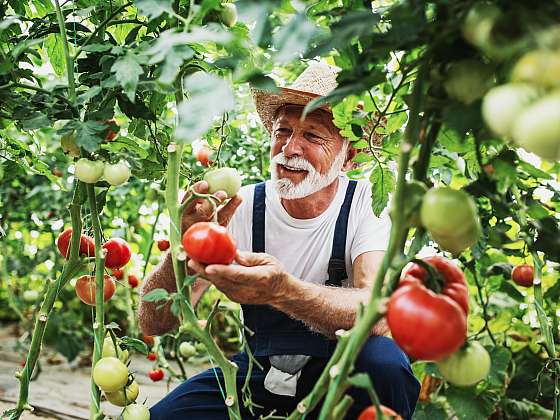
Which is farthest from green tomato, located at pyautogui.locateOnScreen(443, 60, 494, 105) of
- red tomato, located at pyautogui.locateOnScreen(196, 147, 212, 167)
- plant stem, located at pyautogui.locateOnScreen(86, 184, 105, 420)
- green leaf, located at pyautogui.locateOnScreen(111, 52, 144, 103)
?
red tomato, located at pyautogui.locateOnScreen(196, 147, 212, 167)

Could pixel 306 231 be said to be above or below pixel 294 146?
below

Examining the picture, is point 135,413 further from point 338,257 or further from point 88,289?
point 338,257

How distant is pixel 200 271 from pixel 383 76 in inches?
17.6

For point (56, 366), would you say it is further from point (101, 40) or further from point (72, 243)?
point (101, 40)

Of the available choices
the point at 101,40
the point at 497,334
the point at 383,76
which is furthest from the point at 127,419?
the point at 497,334

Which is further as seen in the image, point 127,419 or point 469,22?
point 127,419

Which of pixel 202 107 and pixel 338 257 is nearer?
pixel 202 107

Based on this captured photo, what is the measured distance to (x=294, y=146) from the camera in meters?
1.79

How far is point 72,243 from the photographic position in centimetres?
125

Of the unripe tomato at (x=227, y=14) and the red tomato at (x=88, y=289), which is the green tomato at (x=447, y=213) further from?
the red tomato at (x=88, y=289)

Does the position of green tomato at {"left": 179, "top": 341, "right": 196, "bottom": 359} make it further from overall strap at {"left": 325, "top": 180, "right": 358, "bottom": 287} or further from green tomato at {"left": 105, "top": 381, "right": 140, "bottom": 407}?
green tomato at {"left": 105, "top": 381, "right": 140, "bottom": 407}

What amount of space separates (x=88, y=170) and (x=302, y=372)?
906mm

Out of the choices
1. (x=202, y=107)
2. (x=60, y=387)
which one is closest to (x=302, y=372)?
(x=202, y=107)

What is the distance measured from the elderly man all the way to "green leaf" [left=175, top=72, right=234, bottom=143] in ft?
2.55
